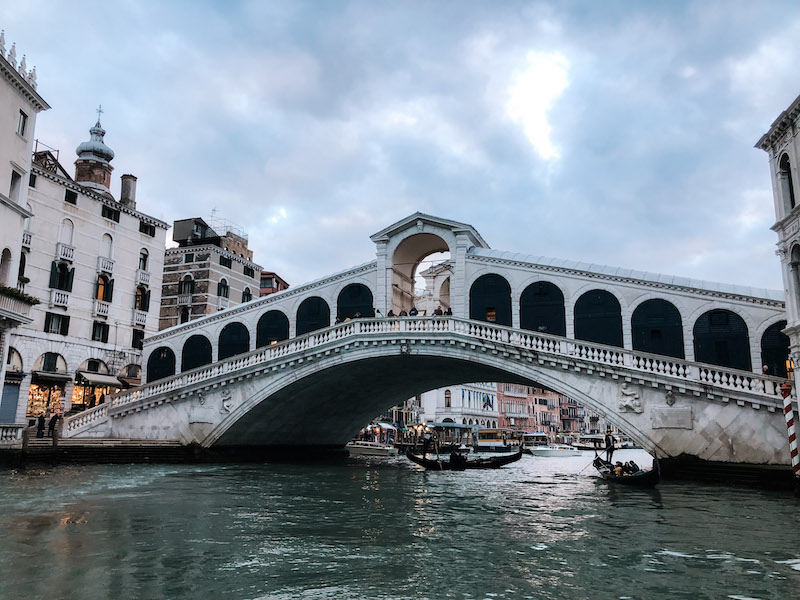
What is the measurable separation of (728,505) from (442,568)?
9179mm

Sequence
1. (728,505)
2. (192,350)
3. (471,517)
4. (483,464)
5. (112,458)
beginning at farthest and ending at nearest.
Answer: (192,350), (483,464), (112,458), (728,505), (471,517)

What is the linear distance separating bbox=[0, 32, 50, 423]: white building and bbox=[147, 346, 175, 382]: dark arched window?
35.5 feet

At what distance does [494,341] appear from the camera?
22.8 meters

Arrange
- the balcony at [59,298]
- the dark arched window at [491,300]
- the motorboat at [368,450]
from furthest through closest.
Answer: the motorboat at [368,450] < the balcony at [59,298] < the dark arched window at [491,300]

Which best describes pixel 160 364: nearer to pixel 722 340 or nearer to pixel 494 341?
pixel 494 341

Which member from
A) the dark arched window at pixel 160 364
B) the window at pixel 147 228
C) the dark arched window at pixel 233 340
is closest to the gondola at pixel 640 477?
the dark arched window at pixel 233 340

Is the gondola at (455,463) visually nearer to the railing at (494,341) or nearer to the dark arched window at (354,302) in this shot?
the railing at (494,341)

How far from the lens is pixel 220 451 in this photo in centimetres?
2812

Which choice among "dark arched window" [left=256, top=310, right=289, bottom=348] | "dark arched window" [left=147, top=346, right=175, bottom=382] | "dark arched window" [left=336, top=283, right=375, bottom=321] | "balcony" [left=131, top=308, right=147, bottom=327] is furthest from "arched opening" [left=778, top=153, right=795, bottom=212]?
"balcony" [left=131, top=308, right=147, bottom=327]

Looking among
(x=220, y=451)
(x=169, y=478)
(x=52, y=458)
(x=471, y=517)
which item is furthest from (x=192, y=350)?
(x=471, y=517)

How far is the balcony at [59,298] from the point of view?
31.8 meters

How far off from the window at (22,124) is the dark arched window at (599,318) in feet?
71.3

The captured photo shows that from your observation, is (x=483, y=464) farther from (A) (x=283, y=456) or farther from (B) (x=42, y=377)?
(B) (x=42, y=377)

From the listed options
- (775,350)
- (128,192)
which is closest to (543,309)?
(775,350)
